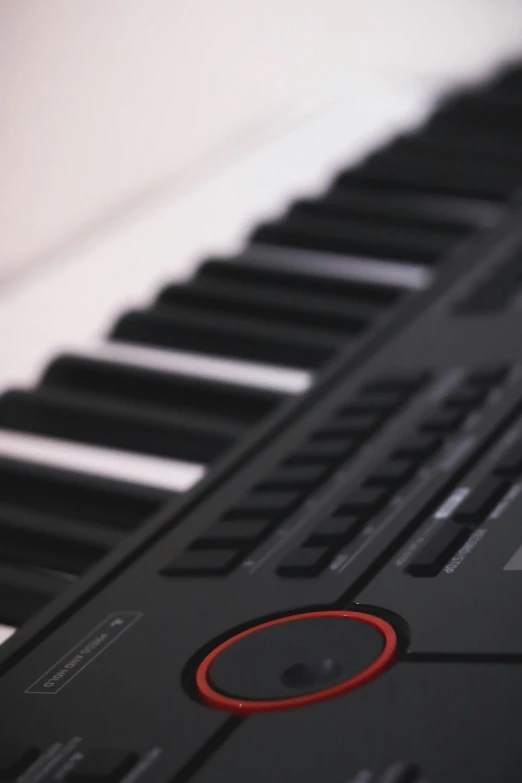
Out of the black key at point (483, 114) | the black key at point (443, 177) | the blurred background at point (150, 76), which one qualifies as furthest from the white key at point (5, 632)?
the black key at point (483, 114)

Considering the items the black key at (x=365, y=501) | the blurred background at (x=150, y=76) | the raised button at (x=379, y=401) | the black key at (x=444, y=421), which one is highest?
the blurred background at (x=150, y=76)

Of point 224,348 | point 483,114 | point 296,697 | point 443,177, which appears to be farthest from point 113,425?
point 483,114

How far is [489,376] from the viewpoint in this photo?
36.2 inches

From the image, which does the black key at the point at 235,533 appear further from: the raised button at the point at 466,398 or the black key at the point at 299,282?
the black key at the point at 299,282

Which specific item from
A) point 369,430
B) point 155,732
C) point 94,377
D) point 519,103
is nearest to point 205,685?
point 155,732

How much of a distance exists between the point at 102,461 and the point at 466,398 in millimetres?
268

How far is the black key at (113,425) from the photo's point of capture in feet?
3.01

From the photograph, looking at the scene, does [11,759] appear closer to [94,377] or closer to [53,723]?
[53,723]

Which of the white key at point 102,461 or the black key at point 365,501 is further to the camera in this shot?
the white key at point 102,461

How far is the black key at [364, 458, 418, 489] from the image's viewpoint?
31.6 inches

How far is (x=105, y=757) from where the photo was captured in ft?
1.92

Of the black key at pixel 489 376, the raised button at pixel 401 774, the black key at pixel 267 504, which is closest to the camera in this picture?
the raised button at pixel 401 774

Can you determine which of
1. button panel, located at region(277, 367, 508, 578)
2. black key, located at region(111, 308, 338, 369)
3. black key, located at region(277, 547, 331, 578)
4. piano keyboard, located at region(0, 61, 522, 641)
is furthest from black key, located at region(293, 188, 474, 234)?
black key, located at region(277, 547, 331, 578)

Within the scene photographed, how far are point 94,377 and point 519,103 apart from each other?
0.70 meters
